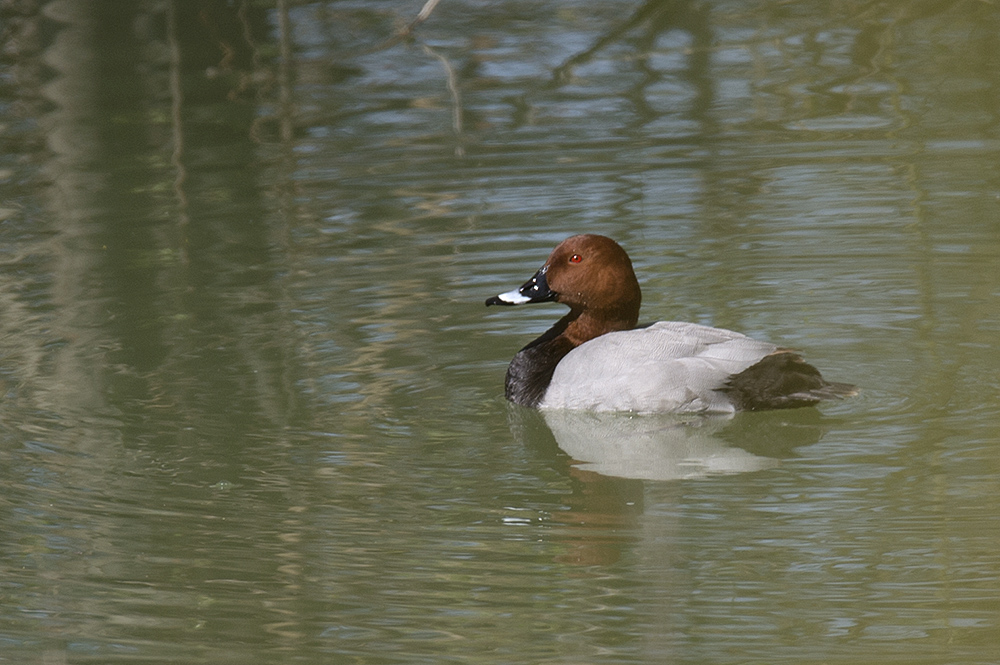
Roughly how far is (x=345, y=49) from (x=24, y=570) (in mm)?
9360

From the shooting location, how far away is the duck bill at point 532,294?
7594 mm

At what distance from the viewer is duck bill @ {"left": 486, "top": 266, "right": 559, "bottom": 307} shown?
759 cm

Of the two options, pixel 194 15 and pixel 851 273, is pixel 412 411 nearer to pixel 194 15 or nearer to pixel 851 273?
pixel 851 273

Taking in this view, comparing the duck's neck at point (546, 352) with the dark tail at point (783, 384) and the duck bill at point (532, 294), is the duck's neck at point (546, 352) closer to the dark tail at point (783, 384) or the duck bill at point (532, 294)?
the duck bill at point (532, 294)

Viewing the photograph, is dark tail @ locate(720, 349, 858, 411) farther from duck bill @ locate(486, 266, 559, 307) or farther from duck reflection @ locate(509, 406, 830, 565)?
duck bill @ locate(486, 266, 559, 307)

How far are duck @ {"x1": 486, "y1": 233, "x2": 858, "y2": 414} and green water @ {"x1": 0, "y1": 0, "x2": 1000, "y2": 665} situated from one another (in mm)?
121

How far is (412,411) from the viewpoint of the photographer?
279 inches

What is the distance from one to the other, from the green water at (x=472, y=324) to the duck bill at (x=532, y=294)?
38cm

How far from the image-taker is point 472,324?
27.3ft

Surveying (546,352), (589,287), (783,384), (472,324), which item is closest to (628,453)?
(783,384)

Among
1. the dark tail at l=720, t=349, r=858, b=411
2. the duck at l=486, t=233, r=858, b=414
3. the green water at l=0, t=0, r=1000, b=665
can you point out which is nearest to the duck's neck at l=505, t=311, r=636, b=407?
the duck at l=486, t=233, r=858, b=414

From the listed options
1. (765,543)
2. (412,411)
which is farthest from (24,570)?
(765,543)

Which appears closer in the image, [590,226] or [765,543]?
[765,543]

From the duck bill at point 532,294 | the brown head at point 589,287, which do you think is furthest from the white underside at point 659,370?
the duck bill at point 532,294
